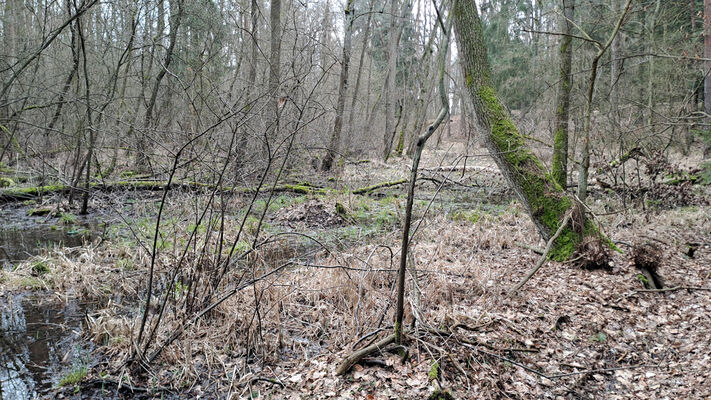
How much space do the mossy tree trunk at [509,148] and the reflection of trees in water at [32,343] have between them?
5.30 metres

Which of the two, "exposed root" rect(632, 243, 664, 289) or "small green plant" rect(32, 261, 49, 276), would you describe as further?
"small green plant" rect(32, 261, 49, 276)

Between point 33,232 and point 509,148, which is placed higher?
point 509,148

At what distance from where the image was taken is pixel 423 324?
3.69 meters

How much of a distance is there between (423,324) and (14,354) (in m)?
3.77

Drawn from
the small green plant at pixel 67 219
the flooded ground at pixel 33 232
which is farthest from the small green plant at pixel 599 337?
the small green plant at pixel 67 219

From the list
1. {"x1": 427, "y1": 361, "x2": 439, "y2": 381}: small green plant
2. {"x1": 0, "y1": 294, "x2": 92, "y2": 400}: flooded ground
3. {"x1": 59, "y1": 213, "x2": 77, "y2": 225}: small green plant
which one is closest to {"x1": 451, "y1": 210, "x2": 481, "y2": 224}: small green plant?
{"x1": 427, "y1": 361, "x2": 439, "y2": 381}: small green plant

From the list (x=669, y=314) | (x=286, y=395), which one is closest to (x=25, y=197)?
(x=286, y=395)

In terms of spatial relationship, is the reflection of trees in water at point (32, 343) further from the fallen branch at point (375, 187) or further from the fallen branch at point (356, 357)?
the fallen branch at point (375, 187)

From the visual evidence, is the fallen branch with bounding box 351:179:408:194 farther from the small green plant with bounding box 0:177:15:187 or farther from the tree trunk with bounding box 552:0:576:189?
the small green plant with bounding box 0:177:15:187

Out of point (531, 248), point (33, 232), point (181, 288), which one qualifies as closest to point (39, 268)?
point (33, 232)

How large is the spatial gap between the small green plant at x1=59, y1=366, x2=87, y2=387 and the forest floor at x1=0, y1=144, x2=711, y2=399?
0.11 feet

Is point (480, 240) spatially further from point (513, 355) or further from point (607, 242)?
point (513, 355)

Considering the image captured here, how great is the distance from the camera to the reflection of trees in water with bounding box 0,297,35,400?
11.5ft

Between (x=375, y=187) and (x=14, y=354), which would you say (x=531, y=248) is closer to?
(x=375, y=187)
